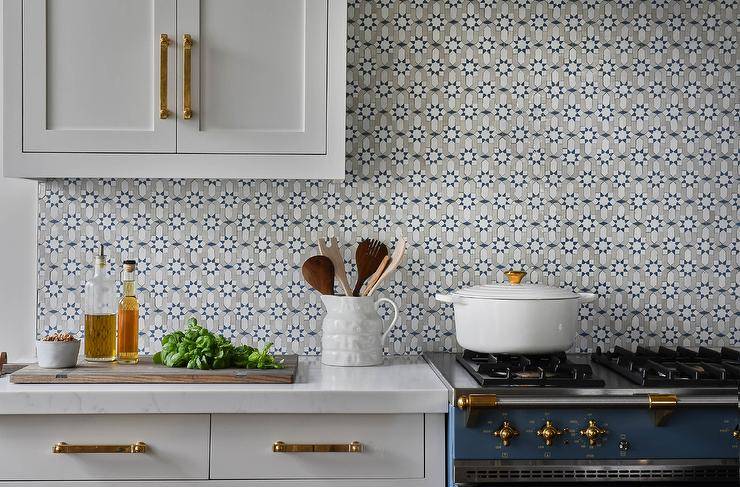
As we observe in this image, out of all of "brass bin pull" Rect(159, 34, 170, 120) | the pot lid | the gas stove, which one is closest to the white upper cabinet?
"brass bin pull" Rect(159, 34, 170, 120)

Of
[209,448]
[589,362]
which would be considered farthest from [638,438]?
[209,448]

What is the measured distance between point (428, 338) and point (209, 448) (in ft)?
2.80

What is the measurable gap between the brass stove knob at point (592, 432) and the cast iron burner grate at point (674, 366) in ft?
0.59

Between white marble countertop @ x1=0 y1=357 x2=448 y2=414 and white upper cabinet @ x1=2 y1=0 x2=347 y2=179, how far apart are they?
0.58 m

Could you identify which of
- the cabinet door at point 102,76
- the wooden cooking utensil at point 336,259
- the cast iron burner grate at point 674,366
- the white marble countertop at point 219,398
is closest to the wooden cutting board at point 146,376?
the white marble countertop at point 219,398

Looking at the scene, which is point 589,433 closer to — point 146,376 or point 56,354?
point 146,376

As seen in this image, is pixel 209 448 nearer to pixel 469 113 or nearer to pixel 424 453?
pixel 424 453

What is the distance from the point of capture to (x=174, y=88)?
2.09 meters

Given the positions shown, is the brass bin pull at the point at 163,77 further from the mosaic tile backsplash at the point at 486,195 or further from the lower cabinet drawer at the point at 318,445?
the lower cabinet drawer at the point at 318,445

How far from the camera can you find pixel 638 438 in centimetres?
183

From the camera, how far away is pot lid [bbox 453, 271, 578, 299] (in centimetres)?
207

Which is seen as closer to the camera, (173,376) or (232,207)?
(173,376)

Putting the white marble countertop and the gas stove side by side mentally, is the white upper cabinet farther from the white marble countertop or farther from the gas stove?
the gas stove

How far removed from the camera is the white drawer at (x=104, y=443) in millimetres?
1849
